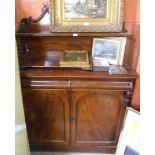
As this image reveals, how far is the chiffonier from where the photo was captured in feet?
5.08

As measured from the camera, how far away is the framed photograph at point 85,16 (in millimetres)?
1595

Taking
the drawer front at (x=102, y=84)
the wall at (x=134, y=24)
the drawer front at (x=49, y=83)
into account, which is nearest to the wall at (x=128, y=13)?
the wall at (x=134, y=24)

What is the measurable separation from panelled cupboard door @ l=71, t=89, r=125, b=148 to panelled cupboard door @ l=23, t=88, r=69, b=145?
3.2 inches

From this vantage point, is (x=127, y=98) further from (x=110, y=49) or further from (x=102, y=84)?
(x=110, y=49)

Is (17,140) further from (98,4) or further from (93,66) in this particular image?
(98,4)

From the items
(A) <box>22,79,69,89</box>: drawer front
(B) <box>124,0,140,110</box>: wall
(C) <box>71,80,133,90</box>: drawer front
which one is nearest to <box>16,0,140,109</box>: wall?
(B) <box>124,0,140,110</box>: wall

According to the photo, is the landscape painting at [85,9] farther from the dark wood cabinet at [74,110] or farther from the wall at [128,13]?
the dark wood cabinet at [74,110]

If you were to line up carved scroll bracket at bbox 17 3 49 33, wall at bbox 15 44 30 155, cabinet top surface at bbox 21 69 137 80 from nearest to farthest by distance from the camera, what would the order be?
wall at bbox 15 44 30 155 → cabinet top surface at bbox 21 69 137 80 → carved scroll bracket at bbox 17 3 49 33

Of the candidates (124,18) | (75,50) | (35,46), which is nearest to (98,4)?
(124,18)

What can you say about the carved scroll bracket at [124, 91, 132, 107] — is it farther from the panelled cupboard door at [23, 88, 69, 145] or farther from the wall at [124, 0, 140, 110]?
the panelled cupboard door at [23, 88, 69, 145]

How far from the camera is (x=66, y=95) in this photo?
1.60 m

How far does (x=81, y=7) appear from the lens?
5.28 feet

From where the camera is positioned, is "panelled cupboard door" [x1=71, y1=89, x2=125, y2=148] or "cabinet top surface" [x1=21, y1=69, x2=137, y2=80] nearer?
"cabinet top surface" [x1=21, y1=69, x2=137, y2=80]

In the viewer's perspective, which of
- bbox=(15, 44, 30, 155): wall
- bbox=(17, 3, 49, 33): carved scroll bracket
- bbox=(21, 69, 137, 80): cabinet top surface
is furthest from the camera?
bbox=(17, 3, 49, 33): carved scroll bracket
